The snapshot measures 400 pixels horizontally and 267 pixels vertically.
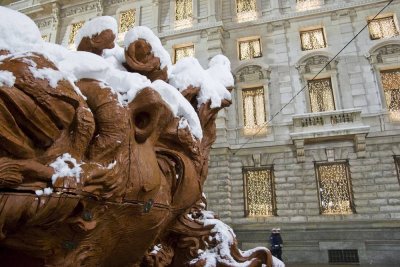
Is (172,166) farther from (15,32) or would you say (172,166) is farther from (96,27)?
(96,27)

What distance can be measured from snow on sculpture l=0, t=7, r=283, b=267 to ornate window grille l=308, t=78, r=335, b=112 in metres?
11.2

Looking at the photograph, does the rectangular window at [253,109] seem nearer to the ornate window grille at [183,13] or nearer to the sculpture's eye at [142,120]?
the ornate window grille at [183,13]

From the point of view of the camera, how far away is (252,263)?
1.97 metres

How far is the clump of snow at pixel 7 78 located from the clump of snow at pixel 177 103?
0.66m

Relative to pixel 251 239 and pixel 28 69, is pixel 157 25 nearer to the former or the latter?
pixel 251 239

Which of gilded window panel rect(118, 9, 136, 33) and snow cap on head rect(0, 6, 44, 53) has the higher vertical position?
gilded window panel rect(118, 9, 136, 33)

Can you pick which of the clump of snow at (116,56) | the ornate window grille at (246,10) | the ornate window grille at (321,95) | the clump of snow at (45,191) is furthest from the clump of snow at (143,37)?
the ornate window grille at (246,10)

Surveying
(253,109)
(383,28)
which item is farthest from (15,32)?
(383,28)

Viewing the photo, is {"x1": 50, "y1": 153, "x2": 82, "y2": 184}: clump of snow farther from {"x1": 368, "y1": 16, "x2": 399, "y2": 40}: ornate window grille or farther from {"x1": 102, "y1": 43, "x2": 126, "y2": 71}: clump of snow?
{"x1": 368, "y1": 16, "x2": 399, "y2": 40}: ornate window grille

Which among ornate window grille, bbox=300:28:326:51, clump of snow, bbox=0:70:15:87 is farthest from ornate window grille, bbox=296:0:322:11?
clump of snow, bbox=0:70:15:87

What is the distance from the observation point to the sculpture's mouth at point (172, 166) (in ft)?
5.27

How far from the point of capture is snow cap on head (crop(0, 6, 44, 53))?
3.82ft

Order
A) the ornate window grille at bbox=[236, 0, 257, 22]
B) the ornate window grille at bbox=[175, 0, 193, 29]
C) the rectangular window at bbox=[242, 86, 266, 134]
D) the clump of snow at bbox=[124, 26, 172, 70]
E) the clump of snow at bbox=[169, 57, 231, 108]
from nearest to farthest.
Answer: the clump of snow at bbox=[124, 26, 172, 70] → the clump of snow at bbox=[169, 57, 231, 108] → the rectangular window at bbox=[242, 86, 266, 134] → the ornate window grille at bbox=[236, 0, 257, 22] → the ornate window grille at bbox=[175, 0, 193, 29]

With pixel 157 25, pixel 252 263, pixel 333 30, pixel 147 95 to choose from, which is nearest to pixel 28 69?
pixel 147 95
